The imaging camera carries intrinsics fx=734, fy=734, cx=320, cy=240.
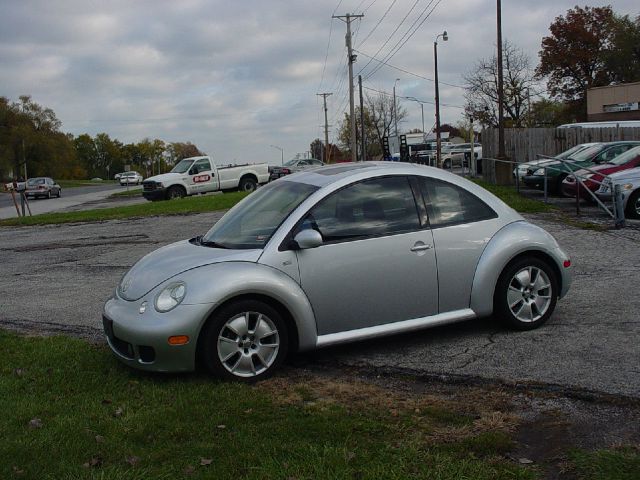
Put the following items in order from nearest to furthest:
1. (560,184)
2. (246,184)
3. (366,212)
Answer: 1. (366,212)
2. (560,184)
3. (246,184)

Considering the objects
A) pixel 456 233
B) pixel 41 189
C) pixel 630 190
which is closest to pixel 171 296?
pixel 456 233

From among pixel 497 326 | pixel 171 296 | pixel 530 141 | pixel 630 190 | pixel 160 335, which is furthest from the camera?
pixel 530 141

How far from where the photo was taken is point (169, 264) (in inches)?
219

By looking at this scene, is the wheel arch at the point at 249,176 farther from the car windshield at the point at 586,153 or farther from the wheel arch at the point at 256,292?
the wheel arch at the point at 256,292

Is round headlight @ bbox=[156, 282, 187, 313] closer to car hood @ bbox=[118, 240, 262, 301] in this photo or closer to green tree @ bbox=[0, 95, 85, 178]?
car hood @ bbox=[118, 240, 262, 301]

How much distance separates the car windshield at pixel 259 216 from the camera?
5785 millimetres

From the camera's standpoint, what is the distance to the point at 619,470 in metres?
3.57

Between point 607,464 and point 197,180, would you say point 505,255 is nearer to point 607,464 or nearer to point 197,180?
point 607,464

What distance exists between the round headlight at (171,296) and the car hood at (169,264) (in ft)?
0.36

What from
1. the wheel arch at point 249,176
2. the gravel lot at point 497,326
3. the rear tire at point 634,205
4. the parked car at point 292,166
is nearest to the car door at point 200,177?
the wheel arch at point 249,176

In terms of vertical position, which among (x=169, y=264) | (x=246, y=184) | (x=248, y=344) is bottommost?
(x=248, y=344)

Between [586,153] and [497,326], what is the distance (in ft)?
53.8

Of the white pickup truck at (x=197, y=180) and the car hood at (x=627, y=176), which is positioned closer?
the car hood at (x=627, y=176)

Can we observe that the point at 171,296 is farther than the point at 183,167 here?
No
